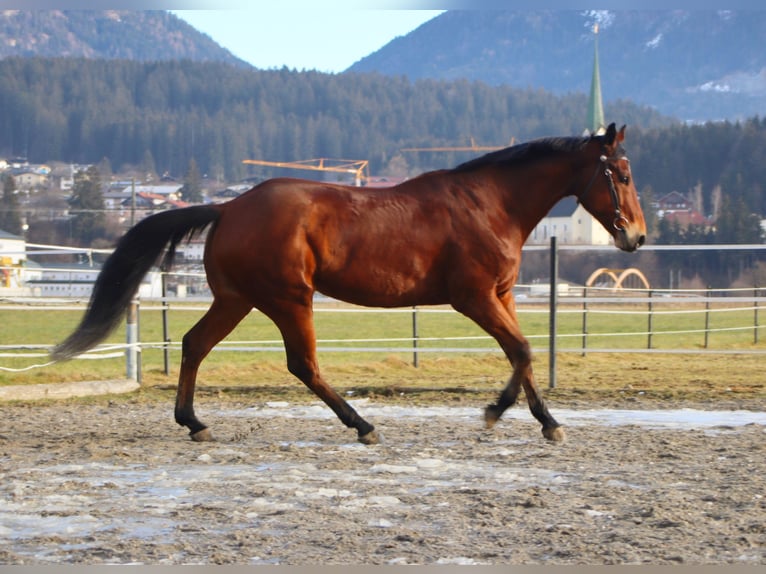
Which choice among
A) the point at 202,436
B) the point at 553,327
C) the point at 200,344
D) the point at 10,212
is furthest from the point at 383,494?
the point at 10,212

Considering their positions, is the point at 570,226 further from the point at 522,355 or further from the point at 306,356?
the point at 306,356

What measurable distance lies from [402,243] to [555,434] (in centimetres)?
155

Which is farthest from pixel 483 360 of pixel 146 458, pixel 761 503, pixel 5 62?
pixel 5 62

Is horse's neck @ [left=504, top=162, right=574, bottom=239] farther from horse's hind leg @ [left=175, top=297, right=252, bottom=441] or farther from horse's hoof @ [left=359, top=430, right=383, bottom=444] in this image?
horse's hind leg @ [left=175, top=297, right=252, bottom=441]

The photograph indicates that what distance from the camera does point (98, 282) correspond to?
7.27 meters

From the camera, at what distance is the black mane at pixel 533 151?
22.7ft

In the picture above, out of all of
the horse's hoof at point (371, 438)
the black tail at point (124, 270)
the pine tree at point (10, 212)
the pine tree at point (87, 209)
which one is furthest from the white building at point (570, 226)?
the horse's hoof at point (371, 438)

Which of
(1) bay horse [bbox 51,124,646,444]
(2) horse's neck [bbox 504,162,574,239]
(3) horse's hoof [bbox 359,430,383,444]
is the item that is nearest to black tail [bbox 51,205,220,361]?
(1) bay horse [bbox 51,124,646,444]

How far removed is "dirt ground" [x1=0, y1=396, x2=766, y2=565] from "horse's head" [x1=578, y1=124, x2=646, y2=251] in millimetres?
1335

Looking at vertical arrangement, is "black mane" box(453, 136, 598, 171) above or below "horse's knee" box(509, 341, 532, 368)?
above

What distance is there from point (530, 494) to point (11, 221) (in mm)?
120540

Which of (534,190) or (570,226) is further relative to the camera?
(570,226)

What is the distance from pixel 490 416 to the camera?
22.0 feet

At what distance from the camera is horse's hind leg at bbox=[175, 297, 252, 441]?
266 inches
